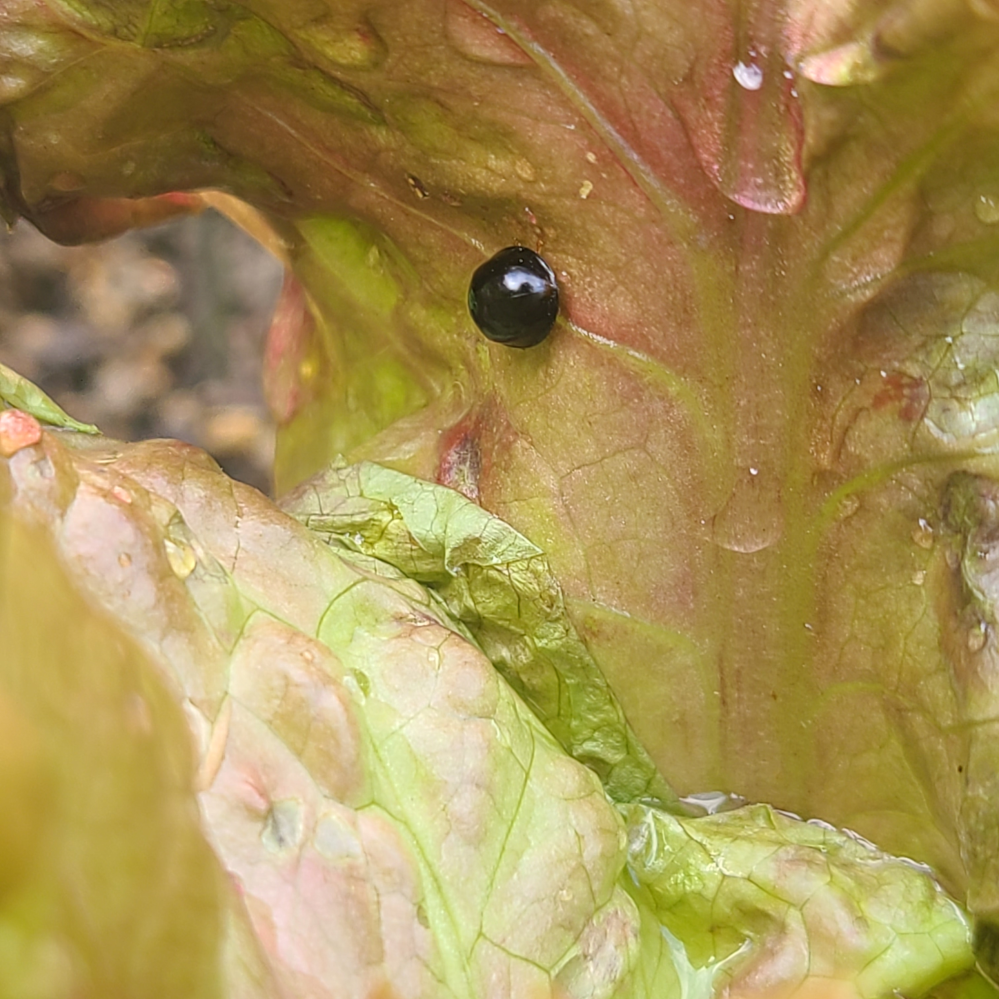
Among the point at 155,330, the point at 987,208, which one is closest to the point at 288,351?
the point at 987,208

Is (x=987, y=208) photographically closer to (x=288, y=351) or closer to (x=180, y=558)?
(x=180, y=558)

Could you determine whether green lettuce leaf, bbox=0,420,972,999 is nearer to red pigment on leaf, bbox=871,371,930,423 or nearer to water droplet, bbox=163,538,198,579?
water droplet, bbox=163,538,198,579

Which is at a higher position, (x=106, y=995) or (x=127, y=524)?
(x=127, y=524)

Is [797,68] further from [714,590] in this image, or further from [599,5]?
[714,590]

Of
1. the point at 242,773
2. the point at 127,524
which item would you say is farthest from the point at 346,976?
the point at 127,524

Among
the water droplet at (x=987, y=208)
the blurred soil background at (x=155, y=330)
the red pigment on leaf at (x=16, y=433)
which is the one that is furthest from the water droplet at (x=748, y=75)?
the blurred soil background at (x=155, y=330)

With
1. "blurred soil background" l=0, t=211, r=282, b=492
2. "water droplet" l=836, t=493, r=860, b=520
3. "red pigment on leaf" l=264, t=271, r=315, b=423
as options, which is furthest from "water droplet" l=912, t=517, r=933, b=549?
"blurred soil background" l=0, t=211, r=282, b=492
